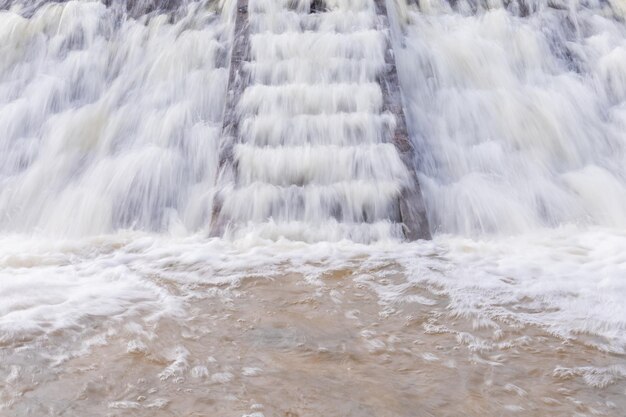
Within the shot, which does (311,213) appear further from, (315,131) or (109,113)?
(109,113)

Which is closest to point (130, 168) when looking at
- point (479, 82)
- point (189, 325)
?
point (189, 325)

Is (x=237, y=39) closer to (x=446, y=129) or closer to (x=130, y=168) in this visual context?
(x=130, y=168)

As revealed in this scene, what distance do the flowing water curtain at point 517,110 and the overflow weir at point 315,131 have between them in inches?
14.2

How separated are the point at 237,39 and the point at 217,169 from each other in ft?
4.93

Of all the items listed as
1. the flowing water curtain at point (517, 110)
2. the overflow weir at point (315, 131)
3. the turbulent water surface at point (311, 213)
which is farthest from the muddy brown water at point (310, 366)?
the flowing water curtain at point (517, 110)

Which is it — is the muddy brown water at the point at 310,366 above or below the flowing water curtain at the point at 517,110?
above

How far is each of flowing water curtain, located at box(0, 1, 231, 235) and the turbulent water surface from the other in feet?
0.07

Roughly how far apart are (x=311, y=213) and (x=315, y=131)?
30.1 inches

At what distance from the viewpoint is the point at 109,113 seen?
534cm

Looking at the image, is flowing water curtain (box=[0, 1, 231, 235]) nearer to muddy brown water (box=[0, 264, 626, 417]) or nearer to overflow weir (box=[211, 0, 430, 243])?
overflow weir (box=[211, 0, 430, 243])

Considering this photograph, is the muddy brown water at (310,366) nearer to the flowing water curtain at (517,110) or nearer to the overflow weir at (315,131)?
the overflow weir at (315,131)

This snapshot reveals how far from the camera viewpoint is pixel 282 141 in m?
4.57

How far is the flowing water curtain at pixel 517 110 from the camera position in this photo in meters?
4.45

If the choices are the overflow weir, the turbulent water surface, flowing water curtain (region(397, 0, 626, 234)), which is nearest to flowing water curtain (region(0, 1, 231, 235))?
the turbulent water surface
